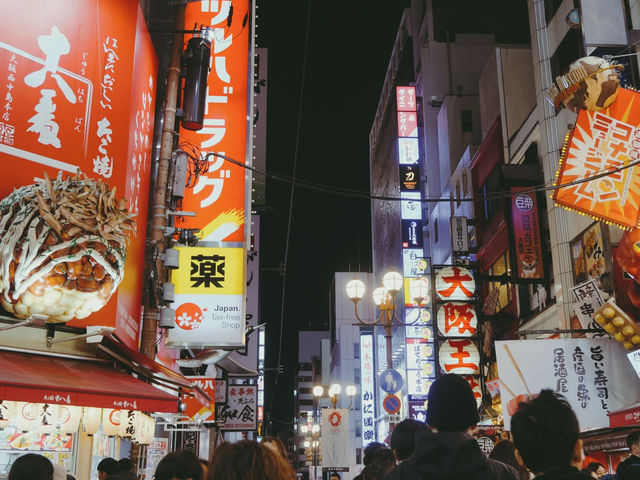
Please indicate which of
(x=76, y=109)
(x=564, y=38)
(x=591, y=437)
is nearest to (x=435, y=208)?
(x=564, y=38)

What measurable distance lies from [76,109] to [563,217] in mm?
13687

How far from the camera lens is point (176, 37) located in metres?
14.3

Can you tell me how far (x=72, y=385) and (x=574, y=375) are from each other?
9.92 meters

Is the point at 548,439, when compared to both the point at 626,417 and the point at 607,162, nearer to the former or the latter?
the point at 626,417

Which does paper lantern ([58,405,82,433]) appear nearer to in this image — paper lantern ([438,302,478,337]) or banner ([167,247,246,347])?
banner ([167,247,246,347])

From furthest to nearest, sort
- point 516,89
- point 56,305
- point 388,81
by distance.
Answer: point 388,81
point 516,89
point 56,305

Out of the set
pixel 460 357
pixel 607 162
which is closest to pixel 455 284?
pixel 460 357

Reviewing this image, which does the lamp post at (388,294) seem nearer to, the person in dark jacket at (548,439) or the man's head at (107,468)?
the man's head at (107,468)

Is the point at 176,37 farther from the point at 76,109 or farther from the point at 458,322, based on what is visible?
the point at 458,322

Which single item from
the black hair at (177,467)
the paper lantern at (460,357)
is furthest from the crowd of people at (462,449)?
the paper lantern at (460,357)

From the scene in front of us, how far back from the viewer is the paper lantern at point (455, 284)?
23.7 m

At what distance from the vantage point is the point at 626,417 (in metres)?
12.3

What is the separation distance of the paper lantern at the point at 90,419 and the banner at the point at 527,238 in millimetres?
14977

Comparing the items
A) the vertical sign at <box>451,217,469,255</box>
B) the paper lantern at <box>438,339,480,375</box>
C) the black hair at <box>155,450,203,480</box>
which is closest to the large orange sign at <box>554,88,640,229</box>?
the paper lantern at <box>438,339,480,375</box>
